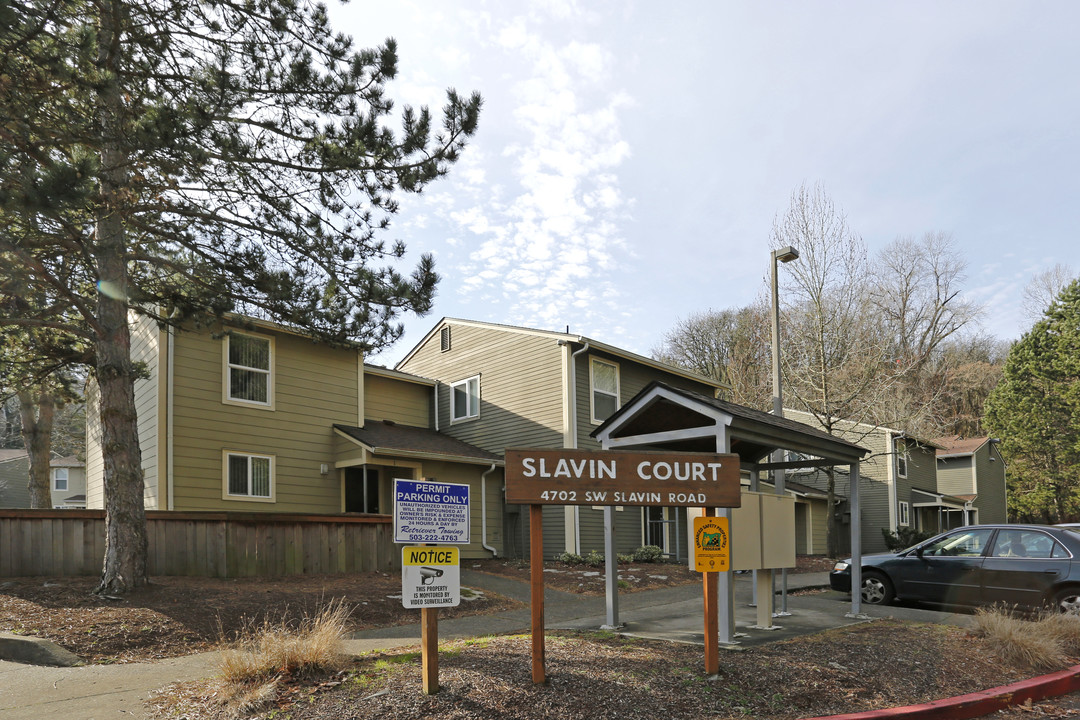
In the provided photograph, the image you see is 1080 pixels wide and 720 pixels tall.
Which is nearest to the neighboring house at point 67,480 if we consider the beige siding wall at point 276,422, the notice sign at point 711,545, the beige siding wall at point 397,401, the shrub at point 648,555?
the beige siding wall at point 397,401

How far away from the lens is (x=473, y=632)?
9.80 metres

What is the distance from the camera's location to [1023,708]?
690cm

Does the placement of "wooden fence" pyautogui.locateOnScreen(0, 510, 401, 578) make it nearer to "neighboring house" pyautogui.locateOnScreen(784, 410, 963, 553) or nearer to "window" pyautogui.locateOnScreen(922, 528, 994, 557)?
"window" pyautogui.locateOnScreen(922, 528, 994, 557)

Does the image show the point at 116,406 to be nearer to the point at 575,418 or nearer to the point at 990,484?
the point at 575,418

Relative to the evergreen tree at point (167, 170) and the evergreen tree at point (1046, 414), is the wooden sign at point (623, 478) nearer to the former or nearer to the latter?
the evergreen tree at point (167, 170)

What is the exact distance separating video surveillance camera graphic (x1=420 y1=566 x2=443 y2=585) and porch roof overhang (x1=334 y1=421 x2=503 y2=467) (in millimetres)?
11981

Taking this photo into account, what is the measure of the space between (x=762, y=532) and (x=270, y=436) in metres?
12.5

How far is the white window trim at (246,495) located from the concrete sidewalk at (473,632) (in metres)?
5.22

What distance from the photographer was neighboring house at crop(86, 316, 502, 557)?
1638 centimetres

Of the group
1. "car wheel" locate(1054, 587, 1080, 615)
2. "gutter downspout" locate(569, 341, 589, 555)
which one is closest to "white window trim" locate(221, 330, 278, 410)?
"gutter downspout" locate(569, 341, 589, 555)

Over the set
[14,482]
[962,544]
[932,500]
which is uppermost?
[962,544]

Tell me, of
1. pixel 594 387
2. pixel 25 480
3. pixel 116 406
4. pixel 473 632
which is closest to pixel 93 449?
pixel 116 406

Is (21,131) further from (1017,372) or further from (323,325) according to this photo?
(1017,372)

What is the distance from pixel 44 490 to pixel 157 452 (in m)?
9.70
